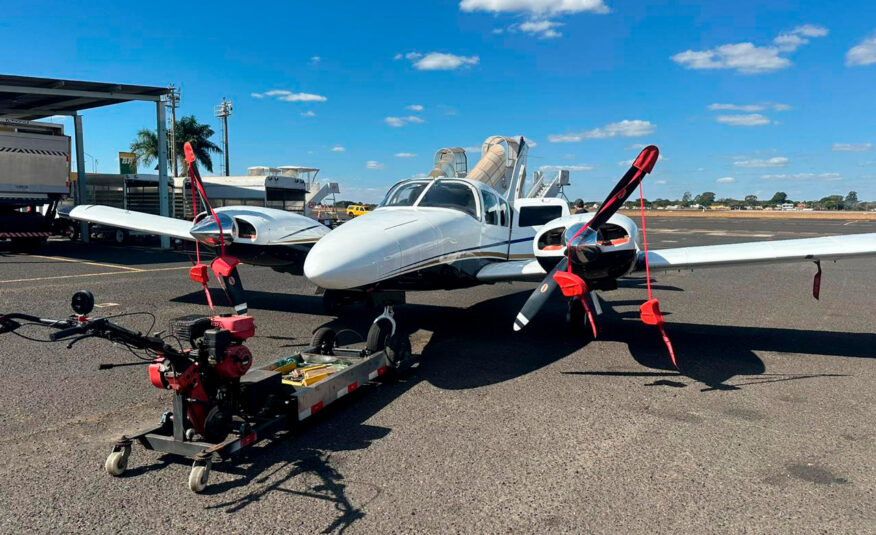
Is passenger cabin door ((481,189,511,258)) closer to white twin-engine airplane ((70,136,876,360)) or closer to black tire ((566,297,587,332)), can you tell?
white twin-engine airplane ((70,136,876,360))

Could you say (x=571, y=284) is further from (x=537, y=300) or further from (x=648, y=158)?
(x=648, y=158)

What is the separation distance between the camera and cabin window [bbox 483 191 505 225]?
9.55 meters

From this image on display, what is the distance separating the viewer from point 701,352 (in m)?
8.72

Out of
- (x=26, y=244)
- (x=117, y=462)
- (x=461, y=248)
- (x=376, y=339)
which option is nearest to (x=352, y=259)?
(x=376, y=339)

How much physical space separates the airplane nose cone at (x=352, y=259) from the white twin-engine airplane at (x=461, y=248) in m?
0.01

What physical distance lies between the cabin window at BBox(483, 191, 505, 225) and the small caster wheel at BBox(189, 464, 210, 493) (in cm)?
612

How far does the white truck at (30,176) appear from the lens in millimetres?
21359

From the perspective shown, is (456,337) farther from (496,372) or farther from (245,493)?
(245,493)

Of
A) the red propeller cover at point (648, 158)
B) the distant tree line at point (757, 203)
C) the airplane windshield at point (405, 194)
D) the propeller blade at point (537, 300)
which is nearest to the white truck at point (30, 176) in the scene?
the airplane windshield at point (405, 194)

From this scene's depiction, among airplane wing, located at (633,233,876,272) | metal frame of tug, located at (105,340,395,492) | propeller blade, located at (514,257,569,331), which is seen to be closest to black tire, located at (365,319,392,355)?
metal frame of tug, located at (105,340,395,492)

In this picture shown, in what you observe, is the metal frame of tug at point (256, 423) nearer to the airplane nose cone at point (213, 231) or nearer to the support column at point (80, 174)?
the airplane nose cone at point (213, 231)

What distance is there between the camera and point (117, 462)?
14.7 ft

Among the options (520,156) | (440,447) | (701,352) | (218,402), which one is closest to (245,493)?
(218,402)

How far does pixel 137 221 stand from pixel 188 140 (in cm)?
4786
